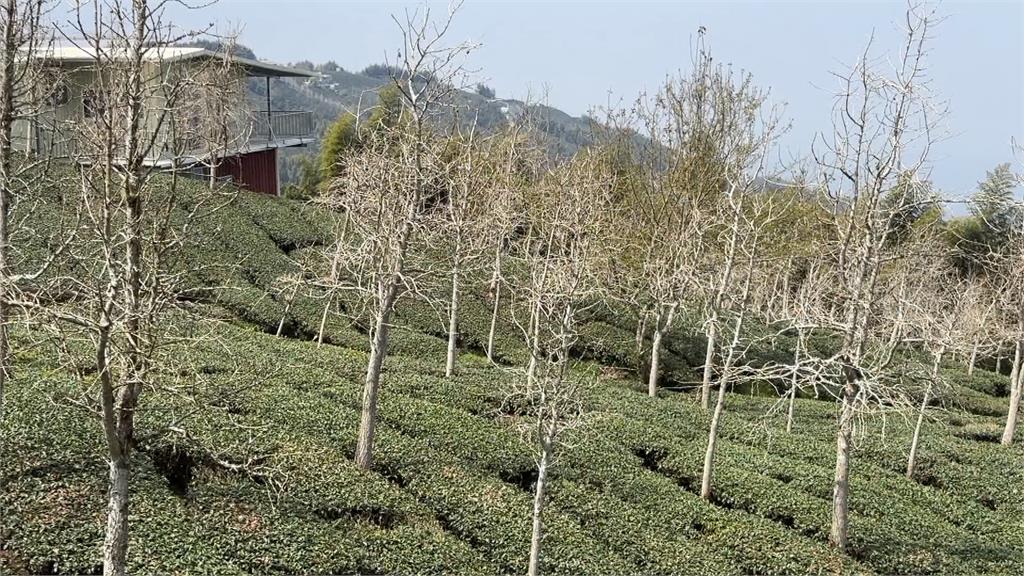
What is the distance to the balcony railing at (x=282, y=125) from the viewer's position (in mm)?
42594

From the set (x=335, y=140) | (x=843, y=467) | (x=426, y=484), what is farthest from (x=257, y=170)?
(x=843, y=467)

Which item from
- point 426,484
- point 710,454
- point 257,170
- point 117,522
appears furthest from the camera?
point 257,170

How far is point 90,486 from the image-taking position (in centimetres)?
1198

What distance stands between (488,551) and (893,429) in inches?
664

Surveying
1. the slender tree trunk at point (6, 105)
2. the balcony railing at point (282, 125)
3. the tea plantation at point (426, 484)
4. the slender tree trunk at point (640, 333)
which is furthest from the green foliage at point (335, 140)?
the slender tree trunk at point (6, 105)

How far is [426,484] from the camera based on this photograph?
14602 millimetres

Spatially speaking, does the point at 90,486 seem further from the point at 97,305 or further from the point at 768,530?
the point at 768,530

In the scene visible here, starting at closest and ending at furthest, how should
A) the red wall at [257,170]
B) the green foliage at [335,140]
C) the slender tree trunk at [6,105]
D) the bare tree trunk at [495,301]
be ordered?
the slender tree trunk at [6,105] → the bare tree trunk at [495,301] → the red wall at [257,170] → the green foliage at [335,140]

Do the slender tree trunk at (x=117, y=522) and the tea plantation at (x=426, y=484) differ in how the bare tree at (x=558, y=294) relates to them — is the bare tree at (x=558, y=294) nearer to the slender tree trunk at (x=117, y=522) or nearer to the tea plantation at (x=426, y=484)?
the tea plantation at (x=426, y=484)

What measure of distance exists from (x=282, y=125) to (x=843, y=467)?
38471 millimetres

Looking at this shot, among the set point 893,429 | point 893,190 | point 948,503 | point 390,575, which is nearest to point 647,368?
point 893,429

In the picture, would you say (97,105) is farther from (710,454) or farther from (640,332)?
(640,332)

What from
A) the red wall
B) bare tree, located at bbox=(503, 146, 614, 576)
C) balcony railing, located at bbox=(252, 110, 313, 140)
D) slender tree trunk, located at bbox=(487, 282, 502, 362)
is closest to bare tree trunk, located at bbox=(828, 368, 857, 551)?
bare tree, located at bbox=(503, 146, 614, 576)

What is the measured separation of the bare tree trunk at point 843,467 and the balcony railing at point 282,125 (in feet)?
112
